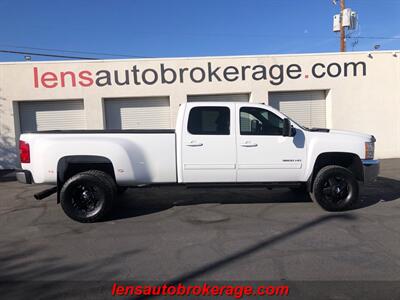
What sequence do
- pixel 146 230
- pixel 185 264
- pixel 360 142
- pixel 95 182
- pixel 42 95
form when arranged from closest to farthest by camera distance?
pixel 185 264 < pixel 146 230 < pixel 95 182 < pixel 360 142 < pixel 42 95

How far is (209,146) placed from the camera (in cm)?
661

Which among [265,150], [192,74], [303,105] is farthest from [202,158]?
[303,105]

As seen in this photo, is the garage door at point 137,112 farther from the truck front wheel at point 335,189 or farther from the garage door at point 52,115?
the truck front wheel at point 335,189

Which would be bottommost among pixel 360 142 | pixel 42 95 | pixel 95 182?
pixel 95 182

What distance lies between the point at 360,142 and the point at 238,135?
222cm

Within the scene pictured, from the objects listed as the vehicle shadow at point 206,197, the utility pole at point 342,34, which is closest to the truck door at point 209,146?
the vehicle shadow at point 206,197

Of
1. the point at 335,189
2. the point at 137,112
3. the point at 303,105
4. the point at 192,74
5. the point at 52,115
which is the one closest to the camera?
the point at 335,189

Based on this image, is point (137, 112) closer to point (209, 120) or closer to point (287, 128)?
point (209, 120)

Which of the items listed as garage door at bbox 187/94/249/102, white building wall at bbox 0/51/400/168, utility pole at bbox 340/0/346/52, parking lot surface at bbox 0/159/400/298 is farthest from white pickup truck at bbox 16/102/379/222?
utility pole at bbox 340/0/346/52

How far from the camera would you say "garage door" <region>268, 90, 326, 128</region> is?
49.2 ft

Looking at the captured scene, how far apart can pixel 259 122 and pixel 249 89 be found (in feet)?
26.6

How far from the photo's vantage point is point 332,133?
684 centimetres

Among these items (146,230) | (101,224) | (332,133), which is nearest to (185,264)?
(146,230)

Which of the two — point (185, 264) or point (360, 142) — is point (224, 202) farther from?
point (185, 264)
